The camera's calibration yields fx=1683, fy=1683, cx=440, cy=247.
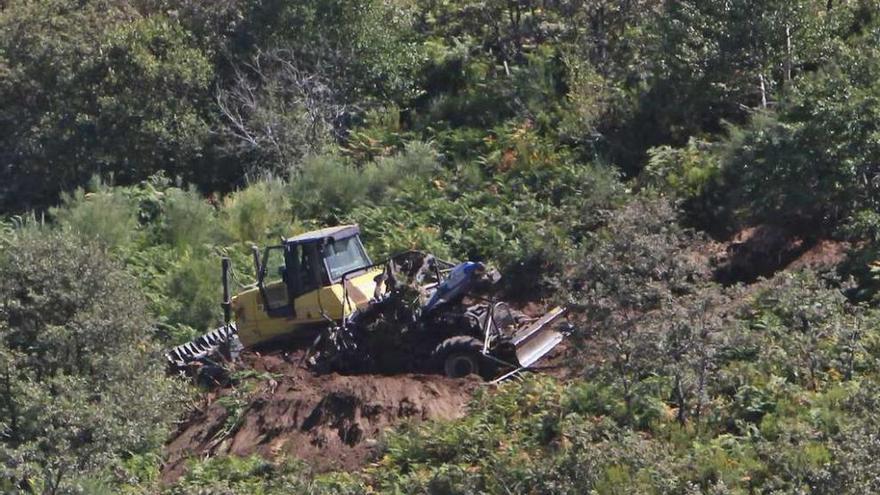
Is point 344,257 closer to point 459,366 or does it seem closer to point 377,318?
point 377,318

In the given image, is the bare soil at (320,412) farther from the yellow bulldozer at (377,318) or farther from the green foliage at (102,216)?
the green foliage at (102,216)

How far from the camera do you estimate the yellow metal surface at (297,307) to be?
74.1ft

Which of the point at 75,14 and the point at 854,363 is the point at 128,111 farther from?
the point at 854,363

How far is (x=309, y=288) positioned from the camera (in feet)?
74.7

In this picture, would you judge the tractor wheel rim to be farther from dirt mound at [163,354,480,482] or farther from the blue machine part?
the blue machine part

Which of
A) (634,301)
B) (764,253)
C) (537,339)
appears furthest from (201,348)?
(764,253)

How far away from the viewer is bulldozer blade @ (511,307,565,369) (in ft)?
69.4

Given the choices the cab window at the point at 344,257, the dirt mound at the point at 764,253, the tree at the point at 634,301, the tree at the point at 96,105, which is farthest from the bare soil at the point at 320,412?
the tree at the point at 96,105

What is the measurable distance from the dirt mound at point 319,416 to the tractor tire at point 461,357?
1.13 ft

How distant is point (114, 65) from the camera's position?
32.8m

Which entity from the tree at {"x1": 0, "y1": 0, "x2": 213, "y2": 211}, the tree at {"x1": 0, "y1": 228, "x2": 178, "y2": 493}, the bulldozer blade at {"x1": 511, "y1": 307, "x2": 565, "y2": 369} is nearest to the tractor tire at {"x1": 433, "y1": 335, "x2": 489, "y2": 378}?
the bulldozer blade at {"x1": 511, "y1": 307, "x2": 565, "y2": 369}

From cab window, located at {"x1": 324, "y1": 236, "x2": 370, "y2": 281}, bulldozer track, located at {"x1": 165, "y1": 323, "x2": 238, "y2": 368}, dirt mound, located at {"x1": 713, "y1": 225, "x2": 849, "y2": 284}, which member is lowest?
dirt mound, located at {"x1": 713, "y1": 225, "x2": 849, "y2": 284}

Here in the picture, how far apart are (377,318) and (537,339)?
2116mm

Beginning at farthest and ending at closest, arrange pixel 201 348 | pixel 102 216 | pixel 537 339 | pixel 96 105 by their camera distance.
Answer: pixel 96 105
pixel 102 216
pixel 201 348
pixel 537 339
